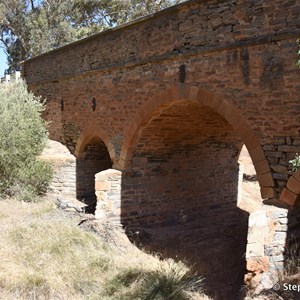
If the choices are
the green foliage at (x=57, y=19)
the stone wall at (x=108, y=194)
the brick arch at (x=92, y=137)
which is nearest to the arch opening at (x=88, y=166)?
the brick arch at (x=92, y=137)

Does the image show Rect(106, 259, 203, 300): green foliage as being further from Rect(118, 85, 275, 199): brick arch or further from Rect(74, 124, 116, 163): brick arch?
Rect(74, 124, 116, 163): brick arch

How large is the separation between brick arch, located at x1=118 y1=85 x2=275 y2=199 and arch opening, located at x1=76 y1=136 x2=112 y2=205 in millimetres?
2805

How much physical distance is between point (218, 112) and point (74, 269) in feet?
11.5

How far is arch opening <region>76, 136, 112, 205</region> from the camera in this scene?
1206cm

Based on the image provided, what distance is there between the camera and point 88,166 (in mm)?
12422

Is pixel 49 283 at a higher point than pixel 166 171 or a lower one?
lower

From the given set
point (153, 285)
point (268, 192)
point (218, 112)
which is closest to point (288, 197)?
point (268, 192)

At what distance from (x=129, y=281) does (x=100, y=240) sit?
75.2 inches

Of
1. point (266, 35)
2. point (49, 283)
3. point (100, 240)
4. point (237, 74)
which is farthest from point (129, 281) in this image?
point (266, 35)

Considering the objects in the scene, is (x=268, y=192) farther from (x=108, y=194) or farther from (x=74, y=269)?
(x=108, y=194)

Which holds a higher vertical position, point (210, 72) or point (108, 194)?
point (210, 72)

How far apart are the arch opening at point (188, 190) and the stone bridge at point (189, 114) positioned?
0.10 ft

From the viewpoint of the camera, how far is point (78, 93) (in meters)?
11.5

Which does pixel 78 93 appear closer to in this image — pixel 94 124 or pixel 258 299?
pixel 94 124
